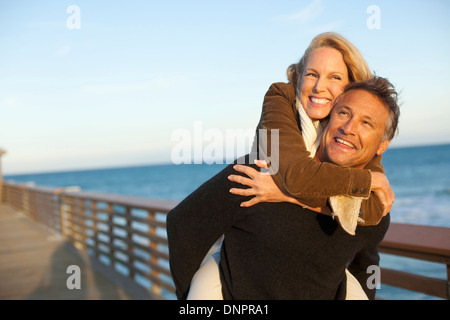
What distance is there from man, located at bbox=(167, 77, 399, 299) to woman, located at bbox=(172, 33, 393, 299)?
0.14 ft

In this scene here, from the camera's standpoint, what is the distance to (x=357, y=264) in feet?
4.40

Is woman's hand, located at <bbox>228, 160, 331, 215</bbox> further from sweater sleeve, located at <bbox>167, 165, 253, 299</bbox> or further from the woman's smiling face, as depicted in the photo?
the woman's smiling face

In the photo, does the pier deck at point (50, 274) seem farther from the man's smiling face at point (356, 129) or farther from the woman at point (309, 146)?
the man's smiling face at point (356, 129)

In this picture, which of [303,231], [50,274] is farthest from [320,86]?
[50,274]

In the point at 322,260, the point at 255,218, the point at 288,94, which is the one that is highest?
the point at 288,94

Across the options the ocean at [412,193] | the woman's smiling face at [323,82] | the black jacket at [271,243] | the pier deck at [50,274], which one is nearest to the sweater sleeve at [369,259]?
the black jacket at [271,243]

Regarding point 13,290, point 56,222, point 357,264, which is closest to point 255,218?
point 357,264

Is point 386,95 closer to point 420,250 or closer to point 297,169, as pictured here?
point 297,169

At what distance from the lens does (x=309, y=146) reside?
4.11 ft

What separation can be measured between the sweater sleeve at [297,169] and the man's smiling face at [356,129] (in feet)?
0.30

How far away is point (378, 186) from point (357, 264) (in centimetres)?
33

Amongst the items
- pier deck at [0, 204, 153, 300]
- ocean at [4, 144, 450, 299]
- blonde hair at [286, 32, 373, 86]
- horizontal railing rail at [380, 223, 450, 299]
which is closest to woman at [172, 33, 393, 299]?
blonde hair at [286, 32, 373, 86]

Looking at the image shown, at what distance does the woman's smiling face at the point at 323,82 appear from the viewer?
4.30ft
